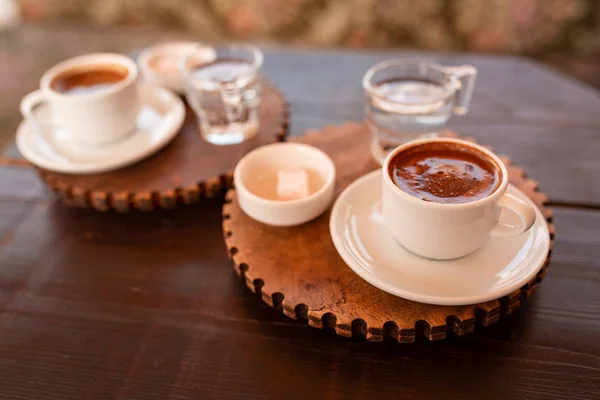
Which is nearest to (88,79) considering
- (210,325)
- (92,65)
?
(92,65)

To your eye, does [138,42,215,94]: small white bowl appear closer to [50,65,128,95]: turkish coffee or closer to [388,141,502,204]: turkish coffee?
[50,65,128,95]: turkish coffee

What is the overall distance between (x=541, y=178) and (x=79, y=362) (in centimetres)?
Result: 92

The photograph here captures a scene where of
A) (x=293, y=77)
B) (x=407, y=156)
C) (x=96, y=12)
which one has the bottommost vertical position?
(x=96, y=12)

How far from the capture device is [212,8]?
2.54 metres

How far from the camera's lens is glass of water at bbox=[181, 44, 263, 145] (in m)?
1.17

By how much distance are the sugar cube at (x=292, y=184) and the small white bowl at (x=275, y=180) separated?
0.06 feet

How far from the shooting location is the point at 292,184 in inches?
38.3

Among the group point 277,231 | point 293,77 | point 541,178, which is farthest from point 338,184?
point 293,77

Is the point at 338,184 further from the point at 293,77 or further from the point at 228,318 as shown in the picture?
the point at 293,77

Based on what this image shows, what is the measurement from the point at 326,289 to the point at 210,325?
20 centimetres

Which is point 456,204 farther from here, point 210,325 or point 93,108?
point 93,108

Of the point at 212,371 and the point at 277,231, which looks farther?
the point at 277,231

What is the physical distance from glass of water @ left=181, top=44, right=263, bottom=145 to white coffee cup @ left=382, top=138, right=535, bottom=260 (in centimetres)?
44

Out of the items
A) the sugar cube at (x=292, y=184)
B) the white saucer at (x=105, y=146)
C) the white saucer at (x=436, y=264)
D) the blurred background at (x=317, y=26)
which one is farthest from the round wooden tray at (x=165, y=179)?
the blurred background at (x=317, y=26)
